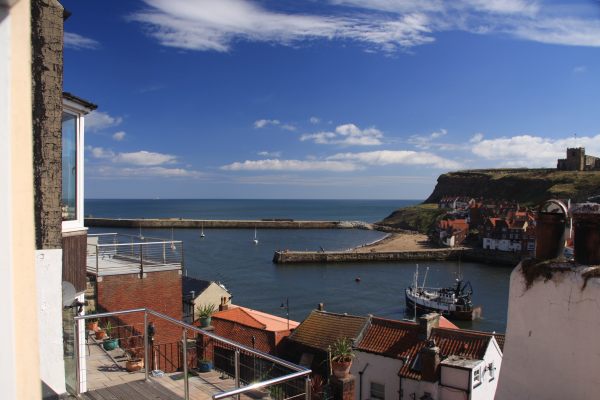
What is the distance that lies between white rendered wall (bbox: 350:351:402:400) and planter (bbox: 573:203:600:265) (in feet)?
45.3

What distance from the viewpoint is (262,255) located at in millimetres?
84250

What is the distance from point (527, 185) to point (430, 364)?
505 feet

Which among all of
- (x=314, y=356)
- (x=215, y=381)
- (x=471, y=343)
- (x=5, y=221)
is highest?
(x=5, y=221)

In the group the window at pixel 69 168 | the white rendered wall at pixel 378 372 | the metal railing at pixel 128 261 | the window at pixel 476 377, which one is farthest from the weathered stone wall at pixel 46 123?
the white rendered wall at pixel 378 372

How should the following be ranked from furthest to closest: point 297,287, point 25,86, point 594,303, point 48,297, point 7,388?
point 297,287
point 48,297
point 594,303
point 25,86
point 7,388

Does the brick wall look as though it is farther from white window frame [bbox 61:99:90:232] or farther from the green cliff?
the green cliff

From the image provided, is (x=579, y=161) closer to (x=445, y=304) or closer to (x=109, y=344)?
(x=445, y=304)

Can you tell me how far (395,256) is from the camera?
273ft

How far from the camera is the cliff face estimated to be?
12724cm

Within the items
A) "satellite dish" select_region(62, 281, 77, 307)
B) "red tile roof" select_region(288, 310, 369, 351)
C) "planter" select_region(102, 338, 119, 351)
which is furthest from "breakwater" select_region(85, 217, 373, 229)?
"satellite dish" select_region(62, 281, 77, 307)

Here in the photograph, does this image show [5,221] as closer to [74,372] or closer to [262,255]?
[74,372]

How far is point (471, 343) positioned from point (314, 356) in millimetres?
7124

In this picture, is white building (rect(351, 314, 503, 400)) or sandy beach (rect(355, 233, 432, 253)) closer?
white building (rect(351, 314, 503, 400))

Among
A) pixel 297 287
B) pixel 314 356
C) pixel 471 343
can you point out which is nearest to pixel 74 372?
pixel 471 343
